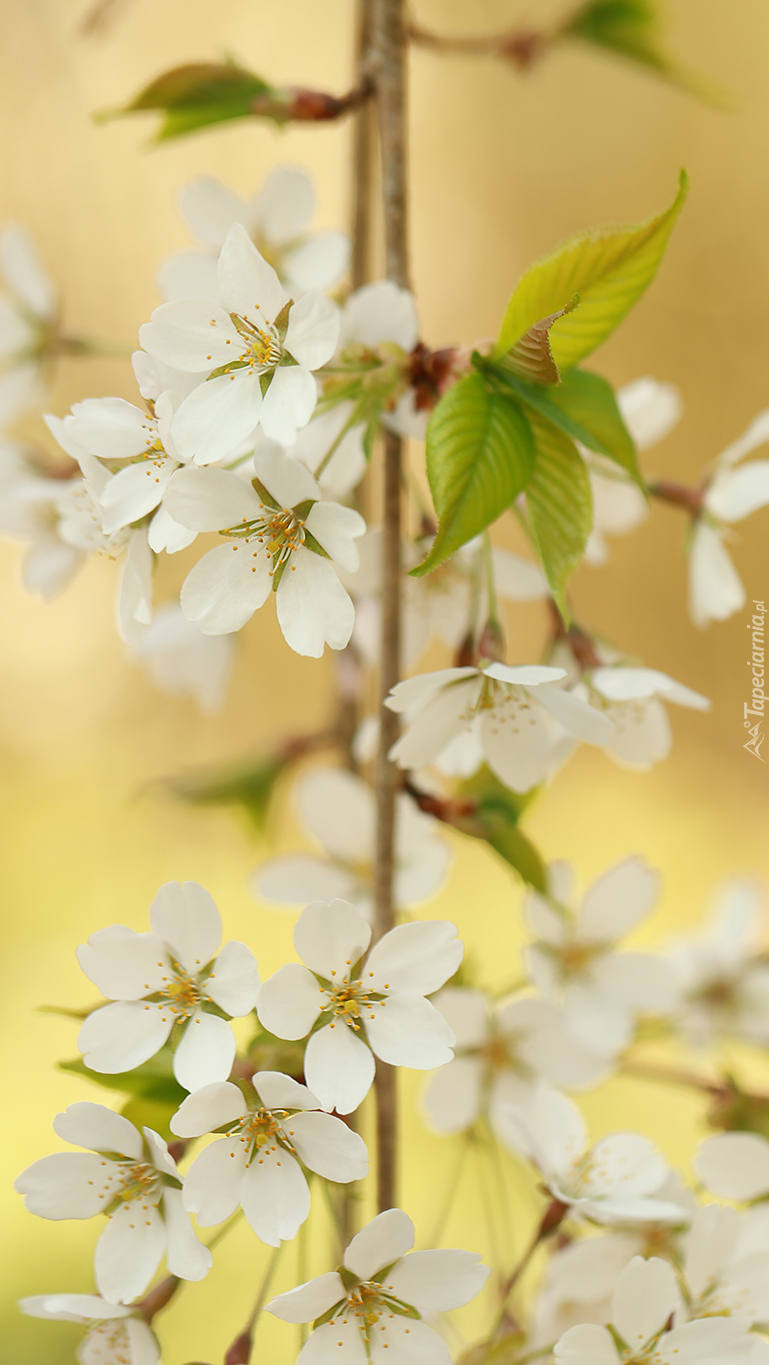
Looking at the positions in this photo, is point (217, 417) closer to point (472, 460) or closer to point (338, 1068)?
point (472, 460)

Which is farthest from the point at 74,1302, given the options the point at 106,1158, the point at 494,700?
the point at 494,700

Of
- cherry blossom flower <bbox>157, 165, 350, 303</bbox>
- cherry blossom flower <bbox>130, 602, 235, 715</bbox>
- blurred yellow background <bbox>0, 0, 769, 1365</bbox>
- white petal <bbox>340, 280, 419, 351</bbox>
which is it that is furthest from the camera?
blurred yellow background <bbox>0, 0, 769, 1365</bbox>

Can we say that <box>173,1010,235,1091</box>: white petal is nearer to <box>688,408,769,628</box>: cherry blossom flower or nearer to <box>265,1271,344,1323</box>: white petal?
<box>265,1271,344,1323</box>: white petal

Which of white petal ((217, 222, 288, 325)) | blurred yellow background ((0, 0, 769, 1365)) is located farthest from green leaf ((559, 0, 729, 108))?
blurred yellow background ((0, 0, 769, 1365))

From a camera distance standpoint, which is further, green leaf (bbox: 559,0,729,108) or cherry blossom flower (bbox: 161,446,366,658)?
green leaf (bbox: 559,0,729,108)

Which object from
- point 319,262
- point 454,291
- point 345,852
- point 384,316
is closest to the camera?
point 384,316

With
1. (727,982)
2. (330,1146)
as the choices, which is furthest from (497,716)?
(727,982)

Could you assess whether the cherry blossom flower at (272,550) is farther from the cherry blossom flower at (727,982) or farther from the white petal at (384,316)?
the cherry blossom flower at (727,982)
